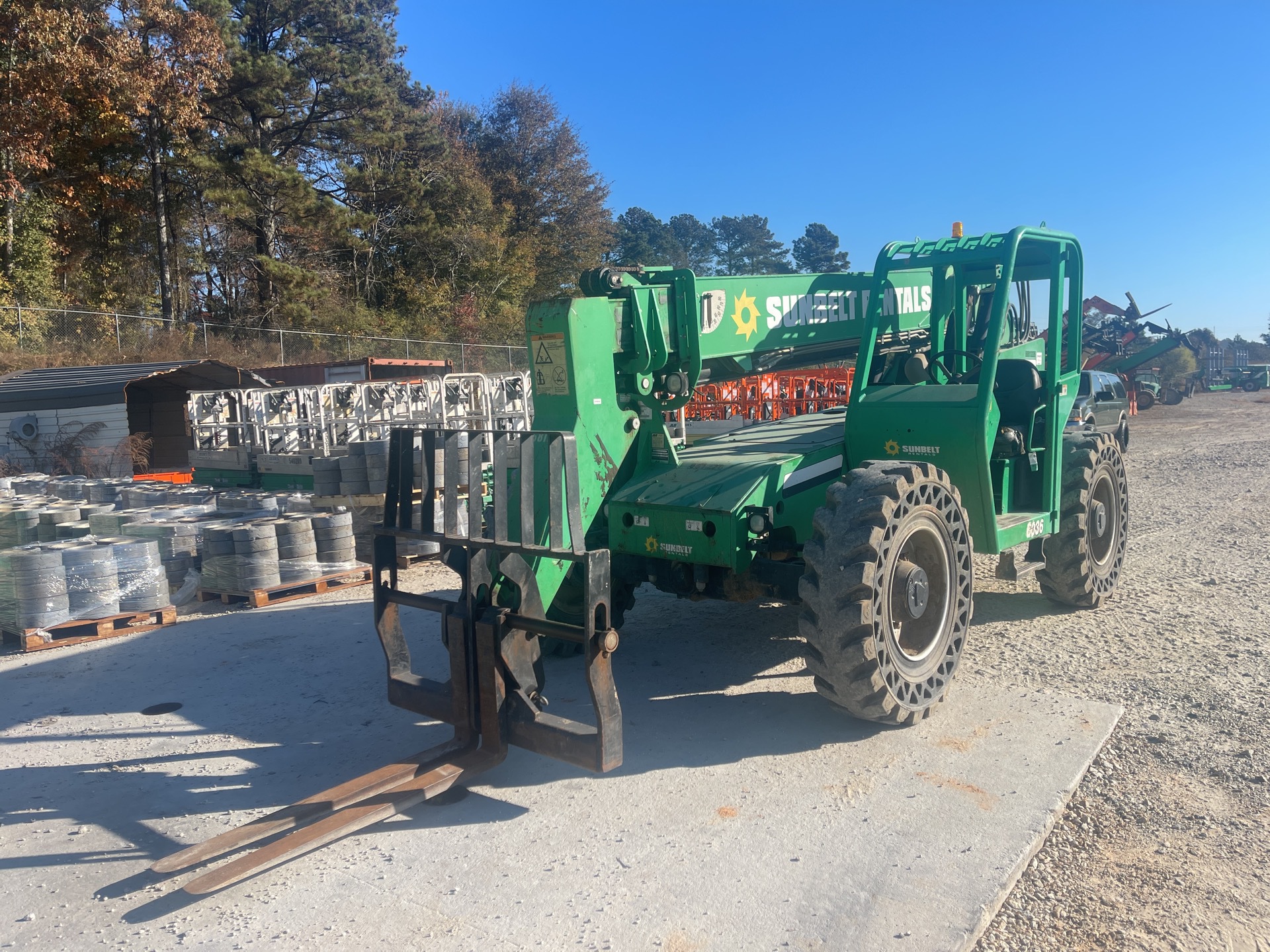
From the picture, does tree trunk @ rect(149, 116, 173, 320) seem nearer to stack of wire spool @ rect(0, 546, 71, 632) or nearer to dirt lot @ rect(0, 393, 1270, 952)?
dirt lot @ rect(0, 393, 1270, 952)

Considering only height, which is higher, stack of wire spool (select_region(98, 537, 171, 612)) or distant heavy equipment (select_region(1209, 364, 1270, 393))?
distant heavy equipment (select_region(1209, 364, 1270, 393))

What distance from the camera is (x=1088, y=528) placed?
747 cm

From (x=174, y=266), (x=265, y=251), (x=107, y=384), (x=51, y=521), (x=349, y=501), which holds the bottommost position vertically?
(x=349, y=501)

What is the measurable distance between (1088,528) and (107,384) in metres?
19.9

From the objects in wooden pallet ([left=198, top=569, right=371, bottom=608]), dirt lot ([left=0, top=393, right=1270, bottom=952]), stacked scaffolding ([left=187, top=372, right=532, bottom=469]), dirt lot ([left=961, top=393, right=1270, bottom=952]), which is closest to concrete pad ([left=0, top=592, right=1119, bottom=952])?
dirt lot ([left=0, top=393, right=1270, bottom=952])

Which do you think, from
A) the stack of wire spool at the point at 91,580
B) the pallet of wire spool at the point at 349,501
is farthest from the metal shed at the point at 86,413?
the stack of wire spool at the point at 91,580

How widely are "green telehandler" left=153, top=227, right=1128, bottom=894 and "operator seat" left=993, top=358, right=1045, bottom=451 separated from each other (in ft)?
0.08

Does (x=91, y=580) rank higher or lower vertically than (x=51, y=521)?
lower

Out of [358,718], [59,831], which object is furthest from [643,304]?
[59,831]

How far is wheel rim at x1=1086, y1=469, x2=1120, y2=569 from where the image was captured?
7703 mm

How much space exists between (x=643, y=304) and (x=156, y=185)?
30.4 meters

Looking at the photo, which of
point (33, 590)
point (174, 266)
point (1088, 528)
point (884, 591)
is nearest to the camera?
point (884, 591)

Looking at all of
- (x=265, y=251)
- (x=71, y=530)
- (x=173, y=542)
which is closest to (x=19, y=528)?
(x=71, y=530)

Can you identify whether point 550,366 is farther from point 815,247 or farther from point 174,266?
point 815,247
